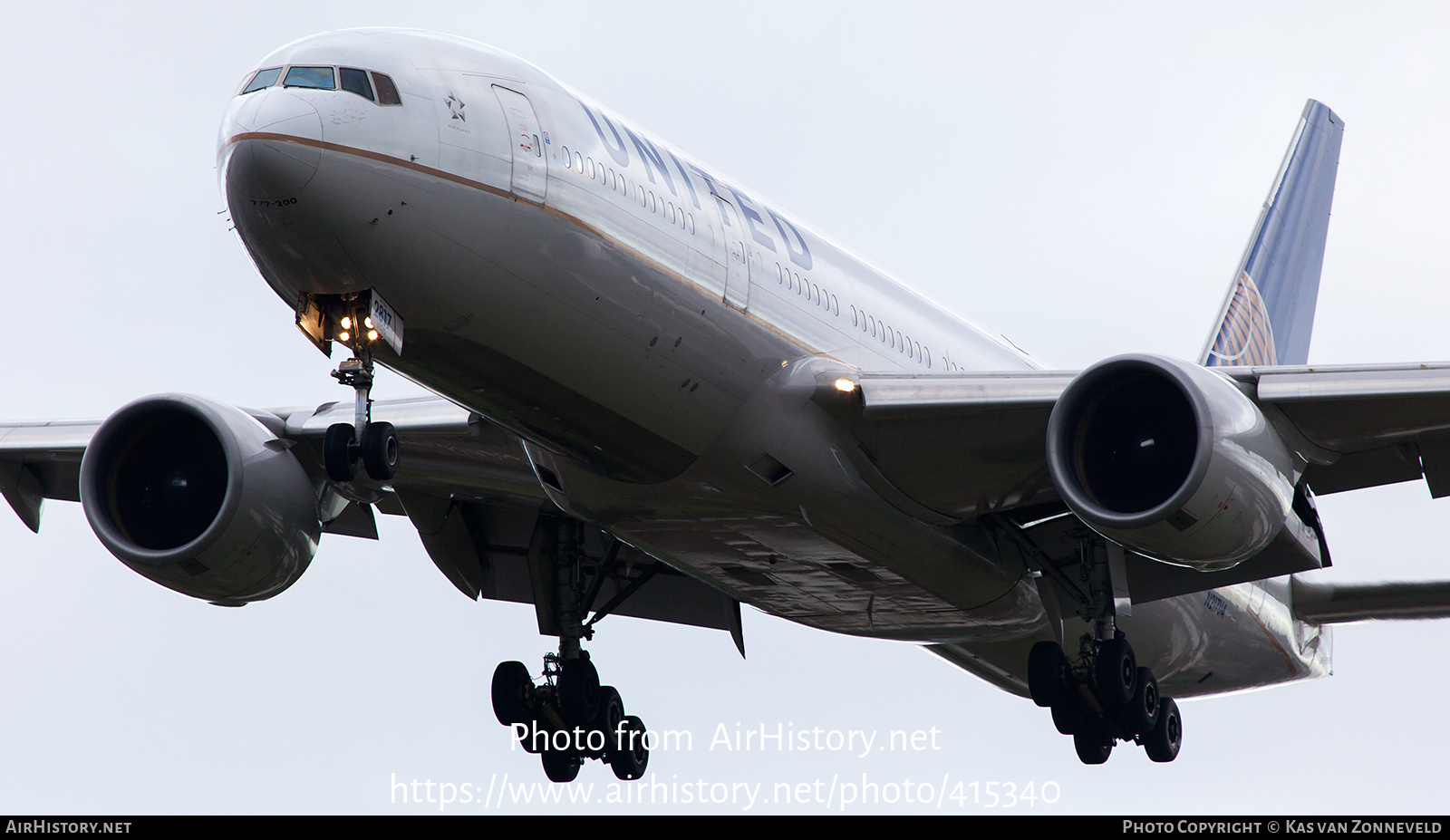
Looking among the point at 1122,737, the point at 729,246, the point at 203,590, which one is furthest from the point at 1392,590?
the point at 203,590

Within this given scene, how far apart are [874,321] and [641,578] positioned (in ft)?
15.1

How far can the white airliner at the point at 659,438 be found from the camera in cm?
1362

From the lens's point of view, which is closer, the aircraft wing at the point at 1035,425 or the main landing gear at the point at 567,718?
the aircraft wing at the point at 1035,425

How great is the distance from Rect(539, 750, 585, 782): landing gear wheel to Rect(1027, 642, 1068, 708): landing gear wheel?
5.67m

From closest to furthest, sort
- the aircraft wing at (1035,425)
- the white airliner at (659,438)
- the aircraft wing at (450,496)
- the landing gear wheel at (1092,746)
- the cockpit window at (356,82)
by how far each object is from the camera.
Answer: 1. the cockpit window at (356,82)
2. the white airliner at (659,438)
3. the aircraft wing at (1035,425)
4. the aircraft wing at (450,496)
5. the landing gear wheel at (1092,746)

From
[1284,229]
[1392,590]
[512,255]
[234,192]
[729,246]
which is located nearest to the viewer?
[234,192]

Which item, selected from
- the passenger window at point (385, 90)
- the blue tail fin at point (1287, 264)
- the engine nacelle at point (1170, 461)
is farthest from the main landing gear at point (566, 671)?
the blue tail fin at point (1287, 264)

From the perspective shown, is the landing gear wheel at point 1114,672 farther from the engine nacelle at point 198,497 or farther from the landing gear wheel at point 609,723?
the engine nacelle at point 198,497

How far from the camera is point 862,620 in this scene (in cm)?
2003

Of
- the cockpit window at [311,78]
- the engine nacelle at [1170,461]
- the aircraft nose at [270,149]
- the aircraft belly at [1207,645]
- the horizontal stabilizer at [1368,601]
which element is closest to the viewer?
the aircraft nose at [270,149]

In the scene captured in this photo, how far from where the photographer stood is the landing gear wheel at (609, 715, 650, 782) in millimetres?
21000

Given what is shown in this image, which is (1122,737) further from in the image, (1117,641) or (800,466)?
(800,466)

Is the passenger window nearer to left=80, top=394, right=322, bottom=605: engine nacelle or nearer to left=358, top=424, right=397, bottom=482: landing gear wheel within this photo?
left=358, top=424, right=397, bottom=482: landing gear wheel

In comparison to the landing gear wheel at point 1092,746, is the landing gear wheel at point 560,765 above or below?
above
